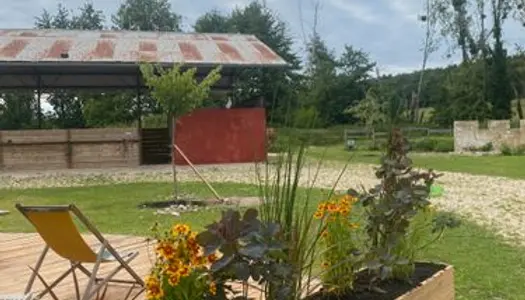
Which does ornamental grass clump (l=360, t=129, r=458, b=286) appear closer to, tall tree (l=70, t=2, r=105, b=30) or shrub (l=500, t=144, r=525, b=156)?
shrub (l=500, t=144, r=525, b=156)

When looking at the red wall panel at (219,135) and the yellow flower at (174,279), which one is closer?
the yellow flower at (174,279)

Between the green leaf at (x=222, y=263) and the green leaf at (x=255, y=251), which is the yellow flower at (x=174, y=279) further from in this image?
the green leaf at (x=255, y=251)

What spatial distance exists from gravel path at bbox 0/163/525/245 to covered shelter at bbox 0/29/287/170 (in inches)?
113

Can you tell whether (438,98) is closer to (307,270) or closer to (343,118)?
(343,118)

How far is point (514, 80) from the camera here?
37.5 m

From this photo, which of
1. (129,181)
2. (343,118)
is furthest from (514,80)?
(129,181)

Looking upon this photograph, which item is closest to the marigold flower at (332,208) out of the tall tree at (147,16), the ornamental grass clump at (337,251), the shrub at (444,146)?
the ornamental grass clump at (337,251)

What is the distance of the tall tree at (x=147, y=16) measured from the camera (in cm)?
4175

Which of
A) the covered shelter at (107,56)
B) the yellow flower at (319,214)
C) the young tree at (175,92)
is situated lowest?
the yellow flower at (319,214)

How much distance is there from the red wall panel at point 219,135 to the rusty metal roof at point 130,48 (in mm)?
1528

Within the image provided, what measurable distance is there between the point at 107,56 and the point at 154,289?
1597cm

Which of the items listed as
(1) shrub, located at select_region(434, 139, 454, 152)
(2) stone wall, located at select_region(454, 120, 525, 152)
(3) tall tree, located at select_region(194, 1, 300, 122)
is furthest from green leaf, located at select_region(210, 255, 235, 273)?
(1) shrub, located at select_region(434, 139, 454, 152)

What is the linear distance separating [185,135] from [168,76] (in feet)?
26.2

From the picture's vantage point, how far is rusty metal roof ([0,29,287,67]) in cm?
1703
